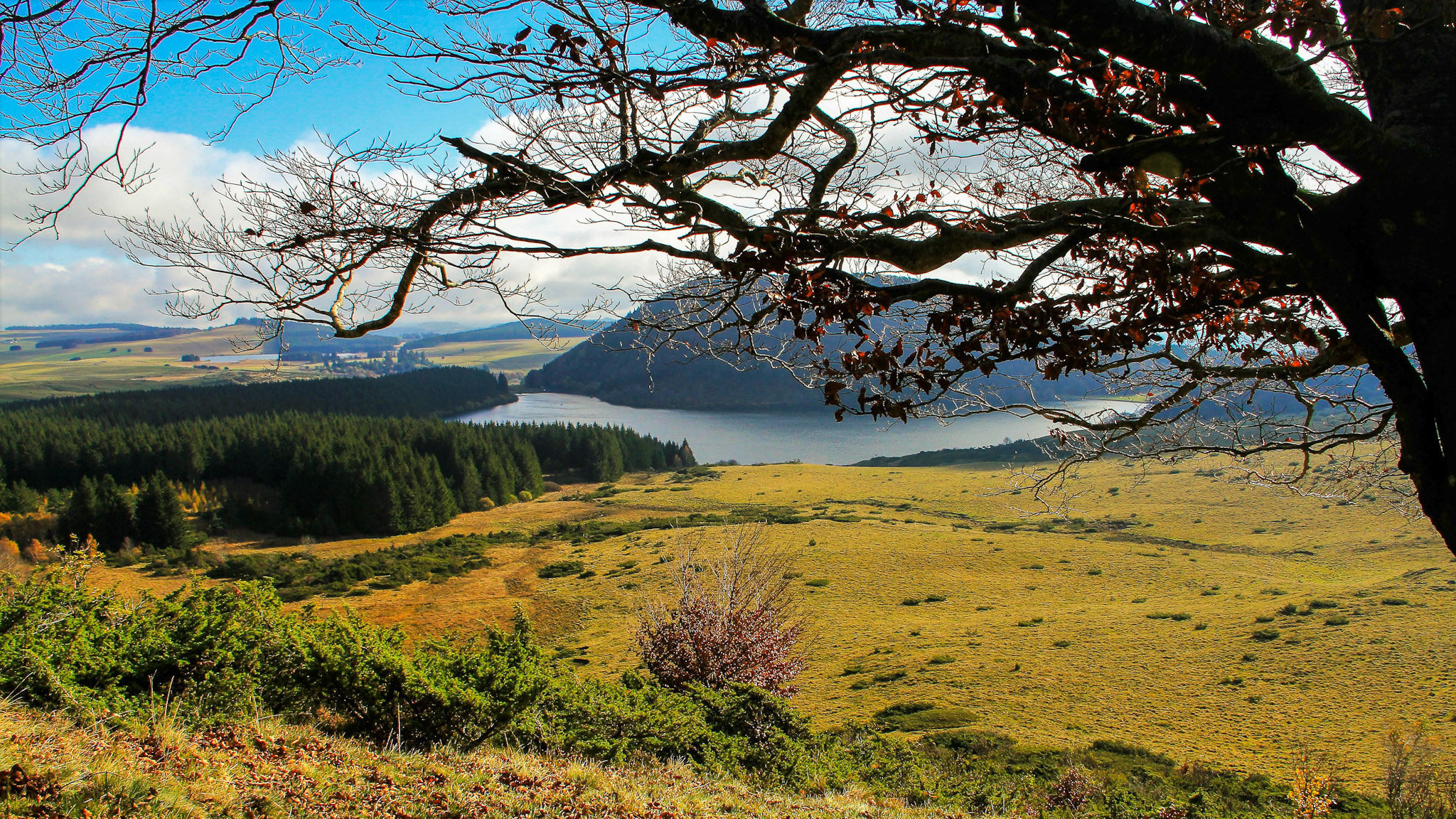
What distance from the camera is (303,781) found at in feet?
11.7

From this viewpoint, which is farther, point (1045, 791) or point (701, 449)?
point (701, 449)

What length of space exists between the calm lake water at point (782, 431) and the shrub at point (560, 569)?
133 ft

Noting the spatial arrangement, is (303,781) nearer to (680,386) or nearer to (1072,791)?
(1072,791)

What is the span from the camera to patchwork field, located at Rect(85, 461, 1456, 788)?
16078 mm

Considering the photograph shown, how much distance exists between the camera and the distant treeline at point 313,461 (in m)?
55.8

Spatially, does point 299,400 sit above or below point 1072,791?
above

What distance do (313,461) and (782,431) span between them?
68.5 metres

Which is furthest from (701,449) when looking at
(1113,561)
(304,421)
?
(1113,561)

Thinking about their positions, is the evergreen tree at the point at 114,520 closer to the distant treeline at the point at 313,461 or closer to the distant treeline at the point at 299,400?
the distant treeline at the point at 313,461

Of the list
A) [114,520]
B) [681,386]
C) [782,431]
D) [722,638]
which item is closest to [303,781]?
[722,638]

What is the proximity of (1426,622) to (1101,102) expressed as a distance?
2775 cm

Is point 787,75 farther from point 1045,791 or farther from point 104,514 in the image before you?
point 104,514

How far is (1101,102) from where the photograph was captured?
2.60 metres

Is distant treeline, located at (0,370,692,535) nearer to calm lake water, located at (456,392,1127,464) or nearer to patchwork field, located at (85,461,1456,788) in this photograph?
patchwork field, located at (85,461,1456,788)
